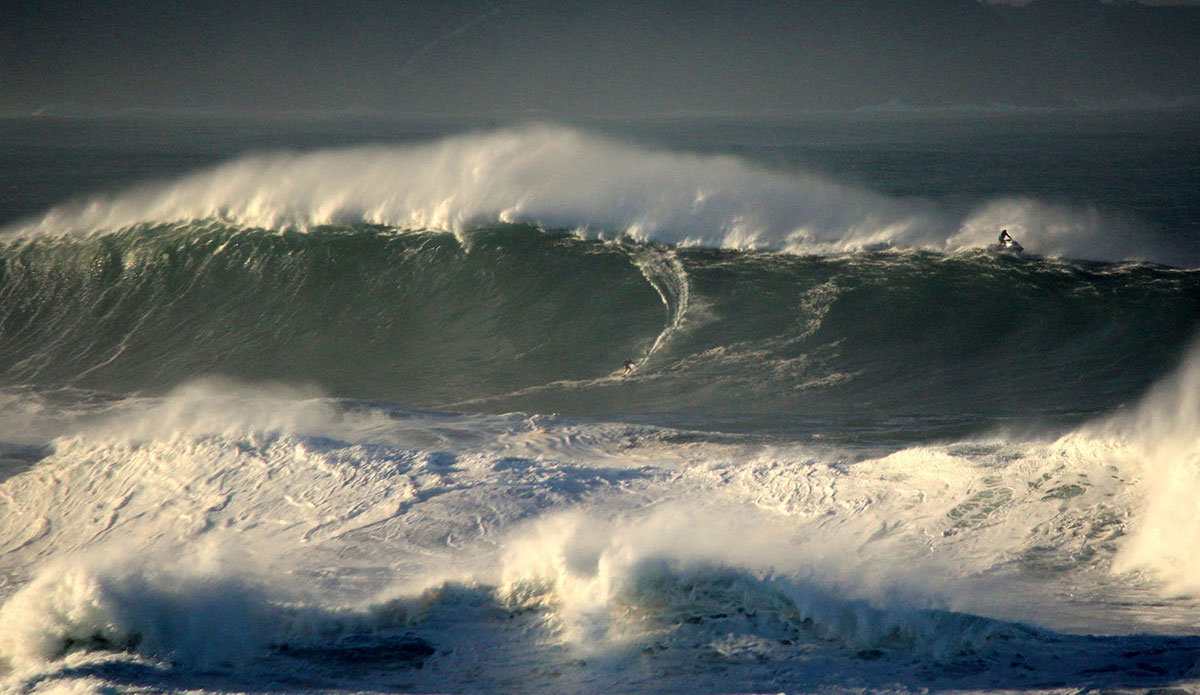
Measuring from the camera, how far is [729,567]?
6703 millimetres

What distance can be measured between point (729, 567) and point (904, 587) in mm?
1132

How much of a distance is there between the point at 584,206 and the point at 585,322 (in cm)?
436

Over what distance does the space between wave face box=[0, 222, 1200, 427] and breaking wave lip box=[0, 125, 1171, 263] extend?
2.02 feet

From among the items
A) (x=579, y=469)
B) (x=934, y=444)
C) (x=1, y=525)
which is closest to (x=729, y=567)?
(x=579, y=469)

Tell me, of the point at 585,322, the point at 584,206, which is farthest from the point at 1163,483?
the point at 584,206

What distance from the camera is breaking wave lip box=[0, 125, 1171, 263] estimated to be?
680 inches

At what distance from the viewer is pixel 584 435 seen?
10.2m

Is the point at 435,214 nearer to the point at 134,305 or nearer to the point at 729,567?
the point at 134,305

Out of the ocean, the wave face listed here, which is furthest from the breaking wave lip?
the wave face

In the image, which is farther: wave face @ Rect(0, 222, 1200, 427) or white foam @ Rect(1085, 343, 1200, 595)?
wave face @ Rect(0, 222, 1200, 427)

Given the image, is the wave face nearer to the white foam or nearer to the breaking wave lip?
the breaking wave lip

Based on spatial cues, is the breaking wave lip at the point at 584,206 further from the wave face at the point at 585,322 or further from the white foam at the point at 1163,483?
the white foam at the point at 1163,483

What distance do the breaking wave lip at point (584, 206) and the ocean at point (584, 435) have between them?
3.8 inches

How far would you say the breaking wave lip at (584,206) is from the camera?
56.7 feet
